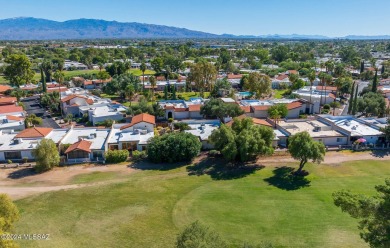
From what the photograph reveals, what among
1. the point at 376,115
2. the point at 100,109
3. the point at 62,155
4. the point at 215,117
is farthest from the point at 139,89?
the point at 376,115

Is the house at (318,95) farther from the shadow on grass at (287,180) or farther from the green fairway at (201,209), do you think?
the shadow on grass at (287,180)

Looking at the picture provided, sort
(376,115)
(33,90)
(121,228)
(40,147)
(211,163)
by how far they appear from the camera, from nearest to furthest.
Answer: (121,228)
(40,147)
(211,163)
(376,115)
(33,90)

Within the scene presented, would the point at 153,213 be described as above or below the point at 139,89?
below

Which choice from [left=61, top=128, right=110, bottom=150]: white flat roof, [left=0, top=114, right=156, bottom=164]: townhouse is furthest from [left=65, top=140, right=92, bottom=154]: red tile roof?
[left=61, top=128, right=110, bottom=150]: white flat roof

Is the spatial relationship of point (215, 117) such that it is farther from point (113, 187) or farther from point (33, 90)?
point (33, 90)

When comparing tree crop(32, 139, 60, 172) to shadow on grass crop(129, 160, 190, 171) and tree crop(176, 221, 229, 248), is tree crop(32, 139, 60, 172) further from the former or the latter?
tree crop(176, 221, 229, 248)

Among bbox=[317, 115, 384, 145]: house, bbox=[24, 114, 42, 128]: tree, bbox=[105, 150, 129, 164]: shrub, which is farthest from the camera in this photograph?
bbox=[24, 114, 42, 128]: tree

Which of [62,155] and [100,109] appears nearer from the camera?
[62,155]
